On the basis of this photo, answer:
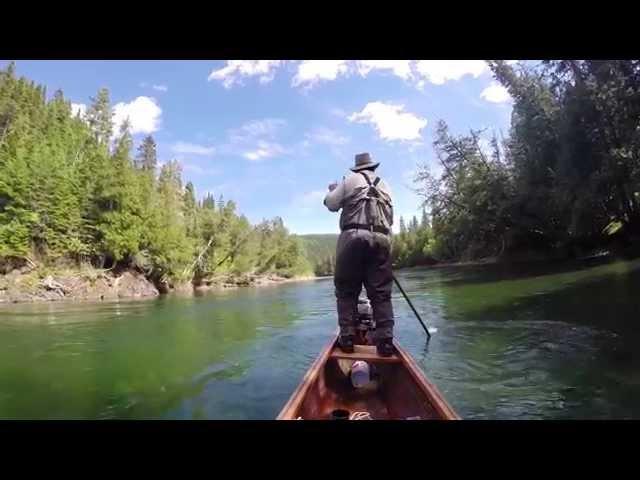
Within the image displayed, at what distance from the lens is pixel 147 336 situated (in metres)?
10.2

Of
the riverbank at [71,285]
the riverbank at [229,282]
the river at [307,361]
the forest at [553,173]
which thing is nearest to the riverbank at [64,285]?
the riverbank at [71,285]

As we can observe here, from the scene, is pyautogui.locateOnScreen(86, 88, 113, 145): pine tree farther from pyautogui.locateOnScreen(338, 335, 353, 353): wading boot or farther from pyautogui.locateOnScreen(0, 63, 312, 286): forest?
pyautogui.locateOnScreen(338, 335, 353, 353): wading boot

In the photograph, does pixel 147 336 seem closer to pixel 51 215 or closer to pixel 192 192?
pixel 51 215

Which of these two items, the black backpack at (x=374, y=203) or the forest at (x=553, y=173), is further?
the forest at (x=553, y=173)

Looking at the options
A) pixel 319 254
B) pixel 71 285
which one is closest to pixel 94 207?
pixel 71 285

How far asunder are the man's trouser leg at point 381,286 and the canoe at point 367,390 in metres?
0.25

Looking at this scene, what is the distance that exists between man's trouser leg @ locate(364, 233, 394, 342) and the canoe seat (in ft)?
0.59

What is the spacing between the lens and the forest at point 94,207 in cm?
3111

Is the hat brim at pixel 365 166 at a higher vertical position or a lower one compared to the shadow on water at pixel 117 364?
higher

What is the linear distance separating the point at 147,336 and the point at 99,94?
52.3 meters

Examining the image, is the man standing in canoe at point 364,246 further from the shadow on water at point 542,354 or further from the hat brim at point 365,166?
the shadow on water at point 542,354
